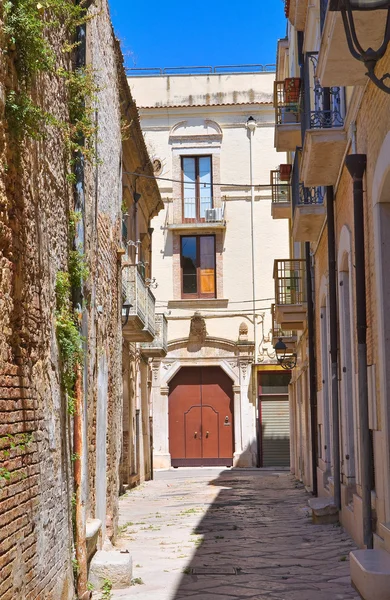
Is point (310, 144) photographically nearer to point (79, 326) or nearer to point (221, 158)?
point (79, 326)

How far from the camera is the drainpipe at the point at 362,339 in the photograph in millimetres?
8703

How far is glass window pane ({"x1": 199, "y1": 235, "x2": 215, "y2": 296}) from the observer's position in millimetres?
31172

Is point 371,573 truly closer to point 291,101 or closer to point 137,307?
point 291,101

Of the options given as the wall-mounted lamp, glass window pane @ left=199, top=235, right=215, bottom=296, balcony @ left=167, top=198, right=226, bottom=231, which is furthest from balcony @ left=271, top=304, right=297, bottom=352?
the wall-mounted lamp

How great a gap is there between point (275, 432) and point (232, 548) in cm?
1939

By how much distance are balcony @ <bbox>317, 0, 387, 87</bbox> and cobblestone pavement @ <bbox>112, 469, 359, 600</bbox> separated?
4407 mm

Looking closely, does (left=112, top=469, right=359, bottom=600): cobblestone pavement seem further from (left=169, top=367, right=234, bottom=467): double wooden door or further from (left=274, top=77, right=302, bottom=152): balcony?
(left=169, top=367, right=234, bottom=467): double wooden door

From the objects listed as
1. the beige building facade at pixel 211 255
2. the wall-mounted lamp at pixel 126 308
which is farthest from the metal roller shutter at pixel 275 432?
the wall-mounted lamp at pixel 126 308

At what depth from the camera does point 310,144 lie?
11.1 m

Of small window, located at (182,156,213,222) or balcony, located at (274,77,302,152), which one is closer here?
balcony, located at (274,77,302,152)

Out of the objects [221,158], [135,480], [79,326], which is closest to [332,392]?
[79,326]

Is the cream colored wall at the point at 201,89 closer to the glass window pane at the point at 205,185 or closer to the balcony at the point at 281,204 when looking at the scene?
the glass window pane at the point at 205,185

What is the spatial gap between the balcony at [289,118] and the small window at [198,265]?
12.8m

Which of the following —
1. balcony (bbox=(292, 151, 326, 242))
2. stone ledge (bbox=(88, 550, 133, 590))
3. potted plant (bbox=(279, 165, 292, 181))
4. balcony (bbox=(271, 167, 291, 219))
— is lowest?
stone ledge (bbox=(88, 550, 133, 590))
